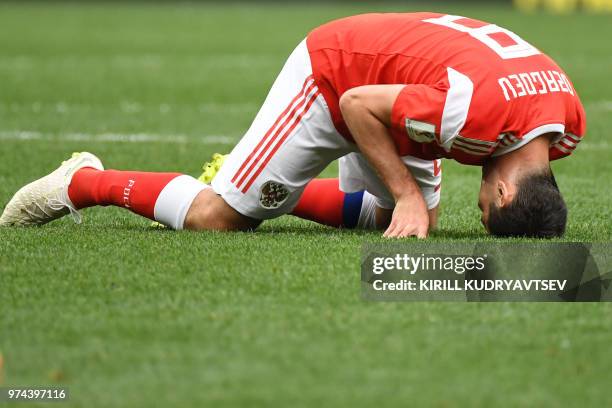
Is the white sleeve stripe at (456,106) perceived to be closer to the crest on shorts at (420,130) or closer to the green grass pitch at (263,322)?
the crest on shorts at (420,130)

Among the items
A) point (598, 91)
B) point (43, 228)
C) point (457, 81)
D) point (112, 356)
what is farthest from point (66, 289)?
point (598, 91)

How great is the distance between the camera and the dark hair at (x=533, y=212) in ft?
15.3

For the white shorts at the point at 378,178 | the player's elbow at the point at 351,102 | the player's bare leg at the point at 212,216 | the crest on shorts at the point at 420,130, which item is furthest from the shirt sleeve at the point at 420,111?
the player's bare leg at the point at 212,216

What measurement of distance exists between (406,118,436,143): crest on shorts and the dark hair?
0.39m

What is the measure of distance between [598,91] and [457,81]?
23.0 ft

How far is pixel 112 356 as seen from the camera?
3473 millimetres

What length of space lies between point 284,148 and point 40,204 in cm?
111

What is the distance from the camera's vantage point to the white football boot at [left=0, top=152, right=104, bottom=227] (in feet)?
17.2

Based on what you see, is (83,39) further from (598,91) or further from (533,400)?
(533,400)

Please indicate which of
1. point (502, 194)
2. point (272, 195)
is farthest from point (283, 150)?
point (502, 194)

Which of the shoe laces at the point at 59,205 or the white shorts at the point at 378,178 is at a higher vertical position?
the white shorts at the point at 378,178

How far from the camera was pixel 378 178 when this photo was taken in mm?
5242

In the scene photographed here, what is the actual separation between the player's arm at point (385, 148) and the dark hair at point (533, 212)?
0.30 m

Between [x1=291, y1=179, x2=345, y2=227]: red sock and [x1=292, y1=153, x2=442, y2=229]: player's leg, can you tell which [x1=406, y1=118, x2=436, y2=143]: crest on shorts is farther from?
[x1=291, y1=179, x2=345, y2=227]: red sock
